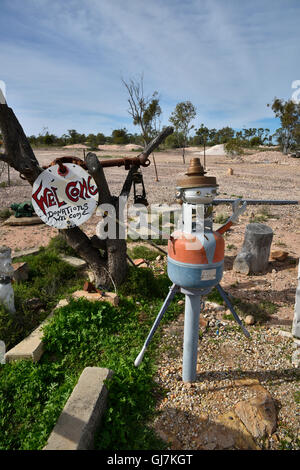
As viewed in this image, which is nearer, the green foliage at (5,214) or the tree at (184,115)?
the green foliage at (5,214)

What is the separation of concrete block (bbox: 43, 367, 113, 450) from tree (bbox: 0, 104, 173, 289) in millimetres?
1581

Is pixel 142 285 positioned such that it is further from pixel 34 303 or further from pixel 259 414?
pixel 259 414

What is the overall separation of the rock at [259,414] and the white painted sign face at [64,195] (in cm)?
220

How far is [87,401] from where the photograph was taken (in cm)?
202

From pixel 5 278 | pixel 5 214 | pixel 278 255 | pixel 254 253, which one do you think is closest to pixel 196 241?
pixel 5 278

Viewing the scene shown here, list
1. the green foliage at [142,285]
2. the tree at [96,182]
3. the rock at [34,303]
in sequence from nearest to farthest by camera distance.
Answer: the tree at [96,182] → the rock at [34,303] → the green foliage at [142,285]

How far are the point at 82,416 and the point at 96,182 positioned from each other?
2.31 meters

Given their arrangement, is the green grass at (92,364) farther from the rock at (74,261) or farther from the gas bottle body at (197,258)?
the rock at (74,261)

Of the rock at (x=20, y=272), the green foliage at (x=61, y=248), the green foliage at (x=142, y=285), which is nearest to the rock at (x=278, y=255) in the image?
the green foliage at (x=142, y=285)

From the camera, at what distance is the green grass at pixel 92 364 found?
80.5 inches

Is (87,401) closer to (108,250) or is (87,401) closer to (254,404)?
(254,404)

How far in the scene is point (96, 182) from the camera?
3.31 metres

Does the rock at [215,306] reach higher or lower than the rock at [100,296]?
lower
